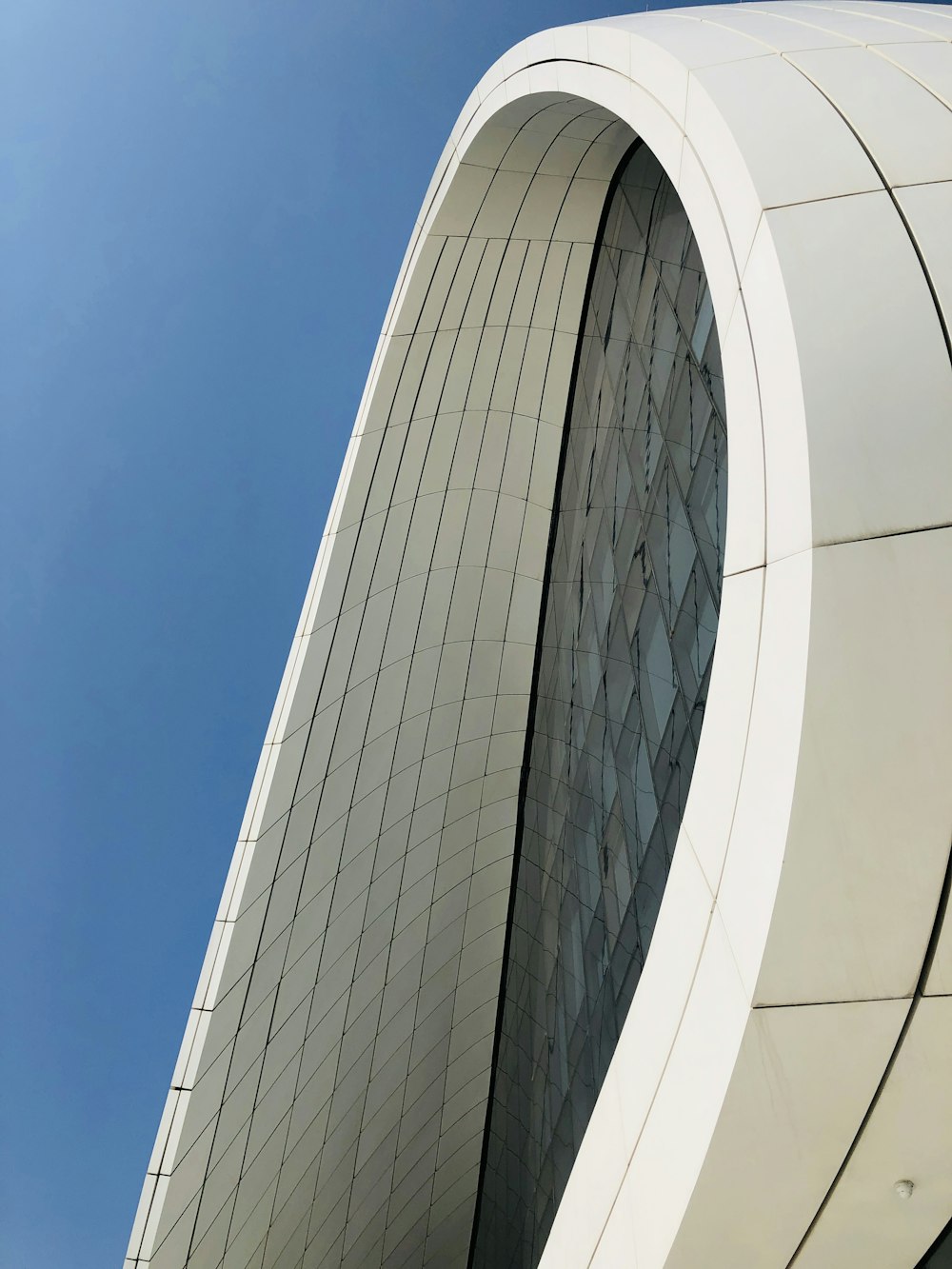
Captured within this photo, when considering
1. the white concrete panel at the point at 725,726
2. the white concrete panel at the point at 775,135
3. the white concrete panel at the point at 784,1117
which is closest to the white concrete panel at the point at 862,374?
the white concrete panel at the point at 775,135

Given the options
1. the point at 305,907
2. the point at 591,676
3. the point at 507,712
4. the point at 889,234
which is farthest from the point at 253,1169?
the point at 889,234

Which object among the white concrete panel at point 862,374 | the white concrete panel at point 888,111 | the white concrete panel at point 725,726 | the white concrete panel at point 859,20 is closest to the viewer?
the white concrete panel at point 862,374

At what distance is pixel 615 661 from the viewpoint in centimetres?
1025

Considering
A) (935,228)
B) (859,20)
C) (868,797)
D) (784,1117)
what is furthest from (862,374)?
(859,20)

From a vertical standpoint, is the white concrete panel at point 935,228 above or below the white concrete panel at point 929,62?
below

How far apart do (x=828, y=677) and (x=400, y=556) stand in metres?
9.90

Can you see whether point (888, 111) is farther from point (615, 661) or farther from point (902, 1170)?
point (615, 661)

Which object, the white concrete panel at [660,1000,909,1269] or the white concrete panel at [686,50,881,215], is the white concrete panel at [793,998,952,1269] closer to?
the white concrete panel at [660,1000,909,1269]

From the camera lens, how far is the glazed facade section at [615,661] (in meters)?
7.95

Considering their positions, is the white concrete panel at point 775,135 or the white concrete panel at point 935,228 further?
the white concrete panel at point 775,135

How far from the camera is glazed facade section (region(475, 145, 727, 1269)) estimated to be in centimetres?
795

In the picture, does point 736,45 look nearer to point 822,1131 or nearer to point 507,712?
point 822,1131

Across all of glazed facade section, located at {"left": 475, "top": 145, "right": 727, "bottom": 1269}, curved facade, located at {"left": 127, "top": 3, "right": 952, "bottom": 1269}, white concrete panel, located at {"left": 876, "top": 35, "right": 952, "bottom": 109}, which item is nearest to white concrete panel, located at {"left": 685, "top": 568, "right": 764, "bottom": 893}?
curved facade, located at {"left": 127, "top": 3, "right": 952, "bottom": 1269}

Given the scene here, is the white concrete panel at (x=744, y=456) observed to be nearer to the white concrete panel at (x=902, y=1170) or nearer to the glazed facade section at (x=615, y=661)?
the white concrete panel at (x=902, y=1170)
